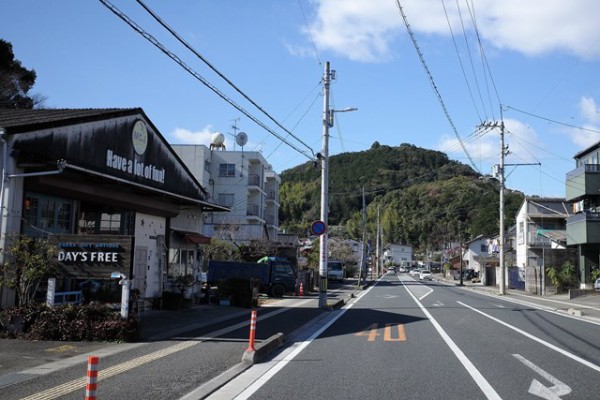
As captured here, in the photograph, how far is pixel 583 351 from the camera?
12.2 meters

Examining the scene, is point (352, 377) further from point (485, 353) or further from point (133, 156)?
point (133, 156)

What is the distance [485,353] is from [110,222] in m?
13.2

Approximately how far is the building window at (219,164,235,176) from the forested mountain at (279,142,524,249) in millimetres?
18579

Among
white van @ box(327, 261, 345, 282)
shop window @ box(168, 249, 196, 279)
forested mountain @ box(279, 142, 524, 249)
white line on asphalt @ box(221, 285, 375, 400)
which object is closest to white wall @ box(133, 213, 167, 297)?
shop window @ box(168, 249, 196, 279)

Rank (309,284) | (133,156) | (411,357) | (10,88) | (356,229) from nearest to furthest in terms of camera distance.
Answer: (411,357)
(133,156)
(10,88)
(309,284)
(356,229)

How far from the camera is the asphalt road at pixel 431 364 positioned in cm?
808

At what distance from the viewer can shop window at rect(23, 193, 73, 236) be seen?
1512 centimetres

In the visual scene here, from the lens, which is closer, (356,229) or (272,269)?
(272,269)

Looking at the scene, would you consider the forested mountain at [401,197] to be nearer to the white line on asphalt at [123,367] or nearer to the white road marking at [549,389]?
the white line on asphalt at [123,367]

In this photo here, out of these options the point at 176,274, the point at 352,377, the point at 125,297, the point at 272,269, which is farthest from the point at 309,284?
the point at 352,377

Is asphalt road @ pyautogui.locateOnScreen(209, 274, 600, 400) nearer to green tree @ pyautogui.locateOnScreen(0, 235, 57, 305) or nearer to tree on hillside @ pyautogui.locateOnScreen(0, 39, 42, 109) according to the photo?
green tree @ pyautogui.locateOnScreen(0, 235, 57, 305)

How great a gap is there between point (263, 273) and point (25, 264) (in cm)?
2090

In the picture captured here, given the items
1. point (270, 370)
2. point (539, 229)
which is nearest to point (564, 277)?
point (539, 229)

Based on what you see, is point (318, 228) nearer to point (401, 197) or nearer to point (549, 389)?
point (549, 389)
